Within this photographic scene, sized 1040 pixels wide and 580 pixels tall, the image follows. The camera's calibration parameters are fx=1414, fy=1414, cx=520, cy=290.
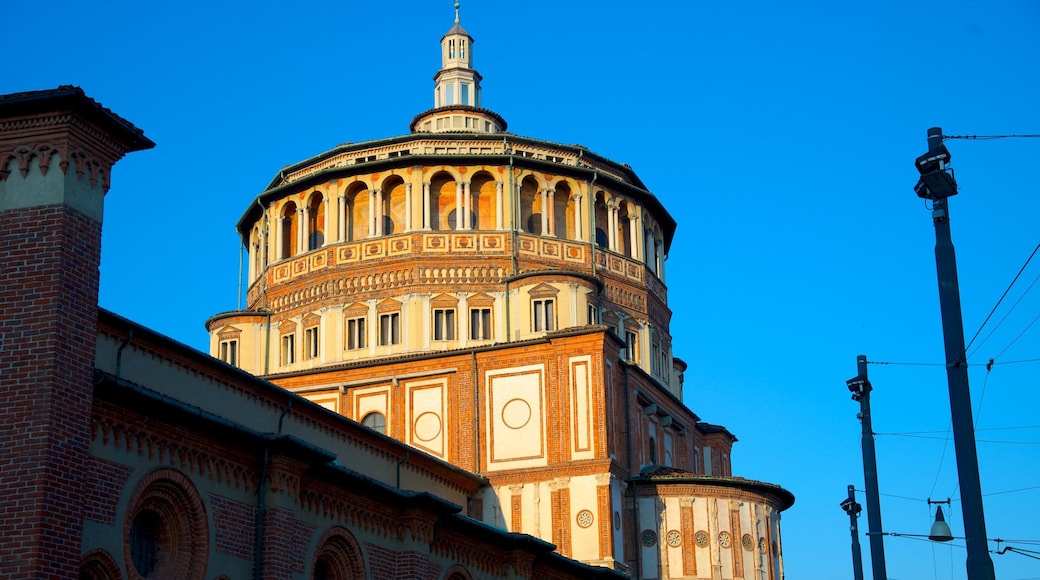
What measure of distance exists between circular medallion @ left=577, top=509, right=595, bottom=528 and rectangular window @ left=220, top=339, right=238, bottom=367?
1500 centimetres

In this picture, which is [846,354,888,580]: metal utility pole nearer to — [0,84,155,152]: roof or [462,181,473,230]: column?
[0,84,155,152]: roof

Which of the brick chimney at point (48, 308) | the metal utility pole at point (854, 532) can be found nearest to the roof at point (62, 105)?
the brick chimney at point (48, 308)

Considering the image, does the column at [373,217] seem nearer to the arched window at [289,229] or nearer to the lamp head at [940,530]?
the arched window at [289,229]

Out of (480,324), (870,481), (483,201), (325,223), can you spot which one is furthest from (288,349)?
(870,481)

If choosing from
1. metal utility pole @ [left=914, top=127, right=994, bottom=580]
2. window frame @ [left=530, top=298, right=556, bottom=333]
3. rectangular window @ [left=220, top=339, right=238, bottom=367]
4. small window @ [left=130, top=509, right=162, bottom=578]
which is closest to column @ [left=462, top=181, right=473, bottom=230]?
window frame @ [left=530, top=298, right=556, bottom=333]

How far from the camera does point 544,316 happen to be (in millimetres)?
46750

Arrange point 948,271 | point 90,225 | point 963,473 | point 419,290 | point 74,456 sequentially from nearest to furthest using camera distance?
point 963,473 < point 948,271 < point 74,456 < point 90,225 < point 419,290

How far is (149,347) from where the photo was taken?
27.3m

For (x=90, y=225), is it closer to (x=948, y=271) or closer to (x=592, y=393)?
(x=948, y=271)

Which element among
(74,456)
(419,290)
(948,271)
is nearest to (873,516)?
(948,271)

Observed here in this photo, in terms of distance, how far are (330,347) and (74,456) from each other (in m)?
29.7

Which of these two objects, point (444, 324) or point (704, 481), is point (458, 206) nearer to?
point (444, 324)

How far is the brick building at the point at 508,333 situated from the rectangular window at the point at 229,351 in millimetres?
64

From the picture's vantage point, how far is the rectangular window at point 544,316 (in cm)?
4653
